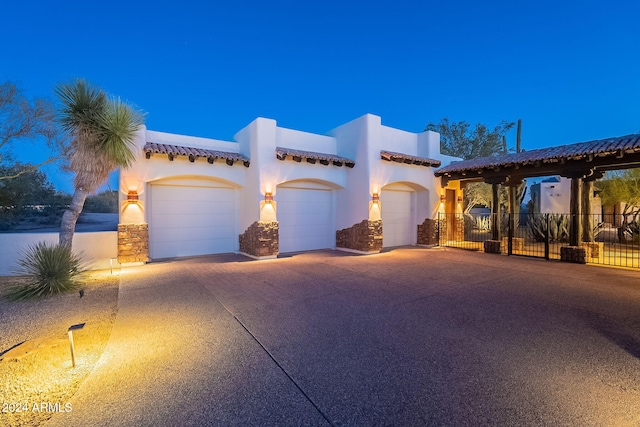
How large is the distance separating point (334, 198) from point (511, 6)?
55.8 feet

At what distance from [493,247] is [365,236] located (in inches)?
216

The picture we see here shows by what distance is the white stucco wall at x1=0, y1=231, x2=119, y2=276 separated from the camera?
7.95 metres

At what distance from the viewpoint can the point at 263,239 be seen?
34.0 ft

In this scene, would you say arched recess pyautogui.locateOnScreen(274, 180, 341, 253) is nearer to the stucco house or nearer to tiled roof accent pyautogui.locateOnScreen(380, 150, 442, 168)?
the stucco house

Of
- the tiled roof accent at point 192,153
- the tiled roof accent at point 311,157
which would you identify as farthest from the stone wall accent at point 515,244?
the tiled roof accent at point 192,153

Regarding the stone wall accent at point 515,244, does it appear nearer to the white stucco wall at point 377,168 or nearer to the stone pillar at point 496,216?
the stone pillar at point 496,216

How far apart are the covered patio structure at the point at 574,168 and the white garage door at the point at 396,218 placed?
3.31m

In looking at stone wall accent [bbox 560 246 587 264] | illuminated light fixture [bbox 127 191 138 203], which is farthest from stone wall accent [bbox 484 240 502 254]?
illuminated light fixture [bbox 127 191 138 203]

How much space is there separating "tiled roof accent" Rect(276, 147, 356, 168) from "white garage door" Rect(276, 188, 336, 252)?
167 cm

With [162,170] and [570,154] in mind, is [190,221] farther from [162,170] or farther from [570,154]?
[570,154]

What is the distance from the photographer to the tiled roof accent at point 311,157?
34.6 feet

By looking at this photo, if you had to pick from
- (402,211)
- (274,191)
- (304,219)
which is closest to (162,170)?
(274,191)

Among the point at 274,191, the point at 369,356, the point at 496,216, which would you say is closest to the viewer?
the point at 369,356

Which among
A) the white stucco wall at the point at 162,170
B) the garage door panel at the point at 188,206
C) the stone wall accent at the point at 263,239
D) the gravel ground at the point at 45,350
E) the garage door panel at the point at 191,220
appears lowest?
the gravel ground at the point at 45,350
